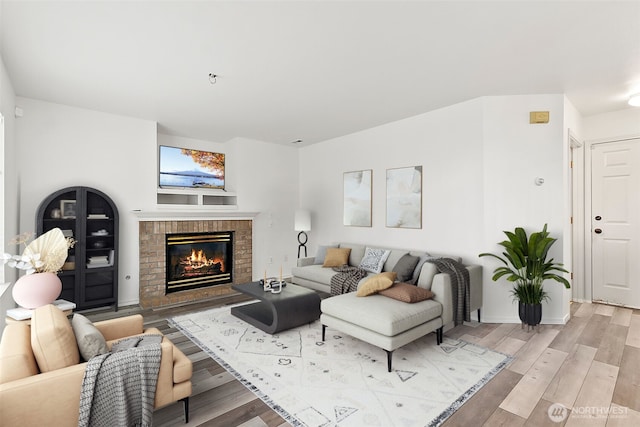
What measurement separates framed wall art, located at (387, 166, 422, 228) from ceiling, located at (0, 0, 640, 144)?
3.12ft

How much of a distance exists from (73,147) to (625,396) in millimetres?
6240

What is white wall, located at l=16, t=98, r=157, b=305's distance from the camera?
3.90 m

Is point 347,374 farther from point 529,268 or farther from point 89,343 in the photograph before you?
point 529,268

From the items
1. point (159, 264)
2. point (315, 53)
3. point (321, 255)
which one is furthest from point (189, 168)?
point (315, 53)

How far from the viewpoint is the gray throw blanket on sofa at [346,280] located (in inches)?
166

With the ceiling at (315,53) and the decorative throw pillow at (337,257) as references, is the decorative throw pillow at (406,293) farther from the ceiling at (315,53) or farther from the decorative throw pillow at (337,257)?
the ceiling at (315,53)

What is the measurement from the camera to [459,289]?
338cm

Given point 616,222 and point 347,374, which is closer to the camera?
point 347,374

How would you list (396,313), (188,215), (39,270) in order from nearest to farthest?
(39,270) → (396,313) → (188,215)

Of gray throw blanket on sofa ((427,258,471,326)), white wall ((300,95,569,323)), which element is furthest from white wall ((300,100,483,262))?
gray throw blanket on sofa ((427,258,471,326))

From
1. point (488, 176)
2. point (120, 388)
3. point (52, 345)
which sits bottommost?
point (120, 388)

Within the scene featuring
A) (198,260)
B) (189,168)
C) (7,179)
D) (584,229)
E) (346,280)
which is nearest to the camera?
(7,179)

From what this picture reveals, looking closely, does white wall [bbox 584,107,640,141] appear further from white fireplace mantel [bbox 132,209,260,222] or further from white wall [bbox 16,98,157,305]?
white wall [bbox 16,98,157,305]

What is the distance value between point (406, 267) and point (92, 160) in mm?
4477
